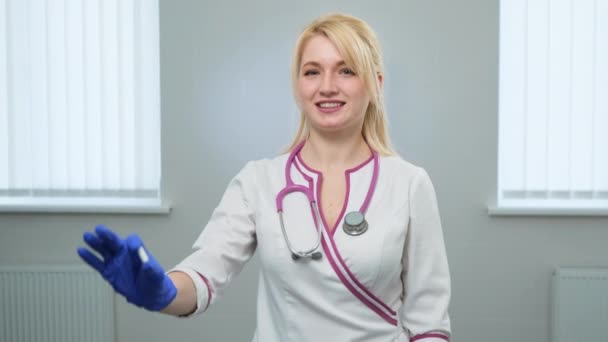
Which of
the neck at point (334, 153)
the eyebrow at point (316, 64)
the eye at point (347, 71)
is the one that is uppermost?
the eyebrow at point (316, 64)

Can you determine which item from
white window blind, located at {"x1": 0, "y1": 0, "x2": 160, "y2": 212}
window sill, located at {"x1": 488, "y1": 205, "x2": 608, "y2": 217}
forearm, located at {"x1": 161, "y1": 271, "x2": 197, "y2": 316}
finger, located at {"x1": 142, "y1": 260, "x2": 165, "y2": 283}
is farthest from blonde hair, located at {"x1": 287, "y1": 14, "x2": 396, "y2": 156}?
white window blind, located at {"x1": 0, "y1": 0, "x2": 160, "y2": 212}

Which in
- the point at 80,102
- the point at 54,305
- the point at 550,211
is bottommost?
the point at 54,305

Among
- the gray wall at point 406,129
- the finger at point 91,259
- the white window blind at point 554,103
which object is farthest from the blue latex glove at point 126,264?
the white window blind at point 554,103

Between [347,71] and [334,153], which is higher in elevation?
[347,71]

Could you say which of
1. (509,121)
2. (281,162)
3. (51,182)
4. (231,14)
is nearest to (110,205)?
(51,182)

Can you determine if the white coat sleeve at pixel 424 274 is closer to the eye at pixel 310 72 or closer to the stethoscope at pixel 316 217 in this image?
the stethoscope at pixel 316 217

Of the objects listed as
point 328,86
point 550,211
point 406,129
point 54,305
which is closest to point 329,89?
point 328,86

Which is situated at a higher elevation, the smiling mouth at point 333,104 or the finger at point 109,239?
the smiling mouth at point 333,104

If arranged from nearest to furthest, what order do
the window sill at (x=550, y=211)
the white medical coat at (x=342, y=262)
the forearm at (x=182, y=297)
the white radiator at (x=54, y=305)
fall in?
the forearm at (x=182, y=297) → the white medical coat at (x=342, y=262) → the window sill at (x=550, y=211) → the white radiator at (x=54, y=305)

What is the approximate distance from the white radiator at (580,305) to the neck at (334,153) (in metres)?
1.72

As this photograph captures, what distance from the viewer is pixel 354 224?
3.64 ft

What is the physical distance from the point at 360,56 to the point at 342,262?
392 millimetres

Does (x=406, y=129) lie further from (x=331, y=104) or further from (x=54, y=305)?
(x=54, y=305)

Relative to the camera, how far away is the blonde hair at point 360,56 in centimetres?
116
